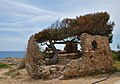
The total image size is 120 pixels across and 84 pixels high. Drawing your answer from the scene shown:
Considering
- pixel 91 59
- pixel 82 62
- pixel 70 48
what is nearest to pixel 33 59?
pixel 82 62

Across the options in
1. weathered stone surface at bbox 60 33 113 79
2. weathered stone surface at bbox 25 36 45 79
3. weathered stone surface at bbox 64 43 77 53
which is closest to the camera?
Result: weathered stone surface at bbox 60 33 113 79

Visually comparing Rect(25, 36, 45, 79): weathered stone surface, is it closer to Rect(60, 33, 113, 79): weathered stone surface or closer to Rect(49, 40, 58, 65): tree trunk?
Rect(60, 33, 113, 79): weathered stone surface

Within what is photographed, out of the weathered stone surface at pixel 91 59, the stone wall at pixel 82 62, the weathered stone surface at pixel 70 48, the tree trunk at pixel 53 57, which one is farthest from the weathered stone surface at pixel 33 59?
the weathered stone surface at pixel 70 48

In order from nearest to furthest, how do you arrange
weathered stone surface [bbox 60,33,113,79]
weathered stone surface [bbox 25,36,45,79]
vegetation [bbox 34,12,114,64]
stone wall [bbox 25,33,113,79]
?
weathered stone surface [bbox 60,33,113,79], stone wall [bbox 25,33,113,79], weathered stone surface [bbox 25,36,45,79], vegetation [bbox 34,12,114,64]

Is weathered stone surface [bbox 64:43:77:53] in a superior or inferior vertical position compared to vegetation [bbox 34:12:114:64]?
inferior

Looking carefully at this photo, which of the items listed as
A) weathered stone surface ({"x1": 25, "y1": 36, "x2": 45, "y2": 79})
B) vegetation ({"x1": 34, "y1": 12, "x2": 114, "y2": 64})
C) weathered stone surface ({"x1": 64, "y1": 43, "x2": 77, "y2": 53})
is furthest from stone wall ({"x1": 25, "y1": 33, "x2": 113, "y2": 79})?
weathered stone surface ({"x1": 64, "y1": 43, "x2": 77, "y2": 53})

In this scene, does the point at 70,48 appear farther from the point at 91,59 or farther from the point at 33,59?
the point at 91,59

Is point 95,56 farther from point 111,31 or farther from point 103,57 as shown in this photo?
point 111,31

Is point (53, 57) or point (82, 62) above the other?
point (53, 57)

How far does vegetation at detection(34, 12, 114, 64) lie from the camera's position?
22.5 meters

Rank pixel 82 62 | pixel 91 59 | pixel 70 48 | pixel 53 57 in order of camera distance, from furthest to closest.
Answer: pixel 70 48
pixel 53 57
pixel 91 59
pixel 82 62

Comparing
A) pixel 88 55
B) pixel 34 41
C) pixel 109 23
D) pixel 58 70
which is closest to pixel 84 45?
pixel 88 55

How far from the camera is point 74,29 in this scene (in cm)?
2214

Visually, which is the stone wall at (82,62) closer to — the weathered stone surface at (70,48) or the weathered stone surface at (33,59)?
the weathered stone surface at (33,59)
